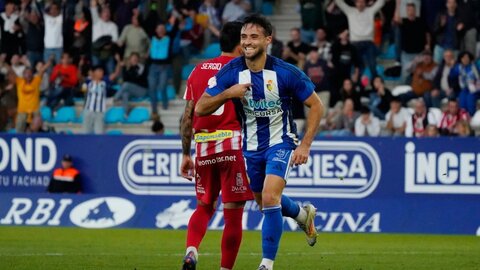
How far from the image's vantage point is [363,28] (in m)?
24.6

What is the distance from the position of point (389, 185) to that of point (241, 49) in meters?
9.47

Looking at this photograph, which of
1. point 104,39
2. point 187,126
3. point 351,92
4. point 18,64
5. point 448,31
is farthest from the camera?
point 18,64

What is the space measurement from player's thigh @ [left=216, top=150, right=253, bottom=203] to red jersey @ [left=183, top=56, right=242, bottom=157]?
0.27 ft

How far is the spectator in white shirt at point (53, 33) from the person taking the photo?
27.1 m

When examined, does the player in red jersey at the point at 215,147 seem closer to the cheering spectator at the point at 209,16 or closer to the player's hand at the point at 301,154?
the player's hand at the point at 301,154

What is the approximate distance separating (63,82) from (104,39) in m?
1.32

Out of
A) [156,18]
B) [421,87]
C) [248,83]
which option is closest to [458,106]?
[421,87]

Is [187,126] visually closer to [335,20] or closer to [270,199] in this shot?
[270,199]

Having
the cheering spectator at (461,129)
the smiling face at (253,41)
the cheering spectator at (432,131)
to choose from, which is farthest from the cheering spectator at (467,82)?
the smiling face at (253,41)

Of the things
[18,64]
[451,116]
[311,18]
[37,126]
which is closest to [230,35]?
[451,116]

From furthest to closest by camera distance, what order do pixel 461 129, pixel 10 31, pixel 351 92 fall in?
pixel 10 31 → pixel 351 92 → pixel 461 129

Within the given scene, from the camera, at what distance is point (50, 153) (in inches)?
888

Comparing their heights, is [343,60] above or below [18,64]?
above

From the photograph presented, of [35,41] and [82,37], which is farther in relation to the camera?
[35,41]
